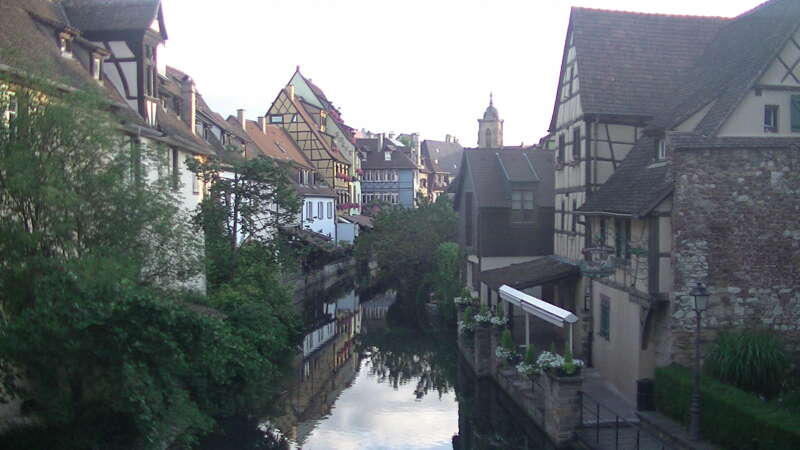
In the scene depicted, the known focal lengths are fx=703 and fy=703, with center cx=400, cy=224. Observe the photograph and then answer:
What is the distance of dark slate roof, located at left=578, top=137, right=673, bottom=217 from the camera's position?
48.9 ft

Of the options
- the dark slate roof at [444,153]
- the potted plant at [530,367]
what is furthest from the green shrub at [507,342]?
the dark slate roof at [444,153]

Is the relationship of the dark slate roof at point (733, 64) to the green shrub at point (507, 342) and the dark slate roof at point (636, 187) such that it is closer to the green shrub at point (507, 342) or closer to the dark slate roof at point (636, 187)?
the dark slate roof at point (636, 187)

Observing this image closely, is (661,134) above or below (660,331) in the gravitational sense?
above

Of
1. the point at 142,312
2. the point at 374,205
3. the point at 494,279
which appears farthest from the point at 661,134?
the point at 374,205

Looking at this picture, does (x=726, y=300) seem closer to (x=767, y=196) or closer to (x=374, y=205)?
(x=767, y=196)

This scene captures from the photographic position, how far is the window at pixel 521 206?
88.2ft

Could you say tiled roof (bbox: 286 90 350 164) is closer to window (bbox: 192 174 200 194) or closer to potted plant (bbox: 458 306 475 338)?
window (bbox: 192 174 200 194)

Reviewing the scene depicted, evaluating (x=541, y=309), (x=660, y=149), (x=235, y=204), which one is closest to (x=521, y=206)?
Answer: (x=541, y=309)

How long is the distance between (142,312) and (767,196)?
39.8 feet

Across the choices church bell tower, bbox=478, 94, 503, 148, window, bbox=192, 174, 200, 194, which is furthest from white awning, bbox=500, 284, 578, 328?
church bell tower, bbox=478, 94, 503, 148

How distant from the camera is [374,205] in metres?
70.4

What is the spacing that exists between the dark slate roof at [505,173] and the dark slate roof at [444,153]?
63680 millimetres

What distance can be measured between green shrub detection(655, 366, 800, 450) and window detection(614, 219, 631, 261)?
3334mm

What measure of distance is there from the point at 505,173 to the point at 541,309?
10.7 meters
